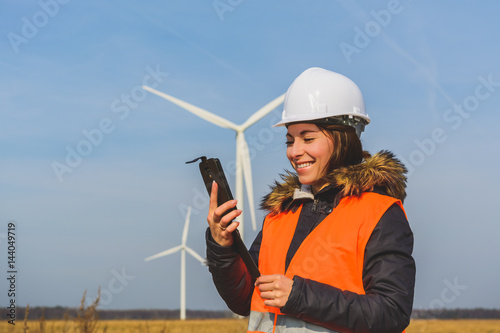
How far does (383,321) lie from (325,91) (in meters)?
1.80

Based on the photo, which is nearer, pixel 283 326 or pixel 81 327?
pixel 283 326

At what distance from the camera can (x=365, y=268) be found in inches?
157

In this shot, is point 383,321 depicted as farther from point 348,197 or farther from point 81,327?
point 81,327

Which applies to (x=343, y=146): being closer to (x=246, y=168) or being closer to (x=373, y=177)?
(x=373, y=177)

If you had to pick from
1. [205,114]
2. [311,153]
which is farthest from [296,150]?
[205,114]

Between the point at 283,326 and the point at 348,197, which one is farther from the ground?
the point at 348,197

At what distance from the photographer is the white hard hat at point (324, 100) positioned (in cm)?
461

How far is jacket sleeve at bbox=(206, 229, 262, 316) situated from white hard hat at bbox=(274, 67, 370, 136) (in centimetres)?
107

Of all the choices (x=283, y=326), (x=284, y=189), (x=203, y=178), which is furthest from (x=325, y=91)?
(x=283, y=326)

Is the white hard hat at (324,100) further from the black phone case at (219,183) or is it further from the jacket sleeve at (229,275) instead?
the jacket sleeve at (229,275)

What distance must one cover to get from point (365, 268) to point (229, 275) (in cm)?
105

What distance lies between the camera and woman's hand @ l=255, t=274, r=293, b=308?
3.80 metres

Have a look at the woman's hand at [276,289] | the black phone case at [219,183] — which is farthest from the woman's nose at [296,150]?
the woman's hand at [276,289]

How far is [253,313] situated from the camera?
4.29 metres
